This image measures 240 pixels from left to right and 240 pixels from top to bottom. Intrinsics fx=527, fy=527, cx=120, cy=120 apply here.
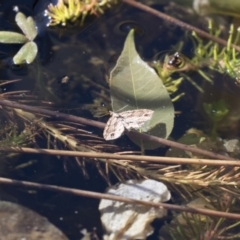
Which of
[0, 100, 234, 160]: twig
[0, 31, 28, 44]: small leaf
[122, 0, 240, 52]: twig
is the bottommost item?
[0, 100, 234, 160]: twig

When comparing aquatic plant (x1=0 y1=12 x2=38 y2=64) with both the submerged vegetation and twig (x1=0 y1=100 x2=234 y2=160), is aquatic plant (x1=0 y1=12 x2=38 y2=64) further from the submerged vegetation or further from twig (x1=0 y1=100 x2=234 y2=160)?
twig (x1=0 y1=100 x2=234 y2=160)

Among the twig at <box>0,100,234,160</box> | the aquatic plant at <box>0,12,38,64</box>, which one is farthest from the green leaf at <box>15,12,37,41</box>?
the twig at <box>0,100,234,160</box>

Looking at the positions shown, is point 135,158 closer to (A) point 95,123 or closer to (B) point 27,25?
(A) point 95,123

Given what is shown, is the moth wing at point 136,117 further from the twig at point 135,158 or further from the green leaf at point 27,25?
the green leaf at point 27,25

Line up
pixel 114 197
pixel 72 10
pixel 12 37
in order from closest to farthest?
1. pixel 114 197
2. pixel 12 37
3. pixel 72 10

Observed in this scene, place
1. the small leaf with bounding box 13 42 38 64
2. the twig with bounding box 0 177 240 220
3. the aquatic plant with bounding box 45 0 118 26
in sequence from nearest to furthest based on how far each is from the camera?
the twig with bounding box 0 177 240 220
the small leaf with bounding box 13 42 38 64
the aquatic plant with bounding box 45 0 118 26

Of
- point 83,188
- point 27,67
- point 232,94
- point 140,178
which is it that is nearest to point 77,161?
point 83,188

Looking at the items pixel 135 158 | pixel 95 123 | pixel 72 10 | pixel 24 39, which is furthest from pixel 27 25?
pixel 135 158
